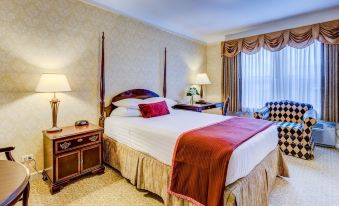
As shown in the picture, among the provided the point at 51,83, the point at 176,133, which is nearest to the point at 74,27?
the point at 51,83

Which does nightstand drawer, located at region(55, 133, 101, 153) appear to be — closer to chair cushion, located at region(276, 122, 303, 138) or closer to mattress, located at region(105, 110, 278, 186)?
mattress, located at region(105, 110, 278, 186)

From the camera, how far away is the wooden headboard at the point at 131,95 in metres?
3.28

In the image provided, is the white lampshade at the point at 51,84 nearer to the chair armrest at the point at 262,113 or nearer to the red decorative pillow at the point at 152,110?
the red decorative pillow at the point at 152,110

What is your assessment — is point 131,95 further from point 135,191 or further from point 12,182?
point 12,182

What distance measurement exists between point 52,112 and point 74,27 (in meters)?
1.25

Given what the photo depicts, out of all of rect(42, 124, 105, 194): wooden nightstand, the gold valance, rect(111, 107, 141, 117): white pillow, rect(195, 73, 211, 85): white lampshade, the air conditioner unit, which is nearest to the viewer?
rect(42, 124, 105, 194): wooden nightstand

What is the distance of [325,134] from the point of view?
373cm

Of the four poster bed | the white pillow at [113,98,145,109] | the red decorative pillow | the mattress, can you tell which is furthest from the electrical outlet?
the red decorative pillow

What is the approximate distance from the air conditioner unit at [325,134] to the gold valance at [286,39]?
5.03ft

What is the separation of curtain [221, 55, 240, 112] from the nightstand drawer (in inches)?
140

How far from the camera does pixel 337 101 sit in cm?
355

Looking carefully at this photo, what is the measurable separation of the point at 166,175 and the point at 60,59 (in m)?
2.13

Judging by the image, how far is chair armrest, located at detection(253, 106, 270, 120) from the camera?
149 inches

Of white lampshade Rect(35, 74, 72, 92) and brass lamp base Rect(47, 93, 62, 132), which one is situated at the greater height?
white lampshade Rect(35, 74, 72, 92)
